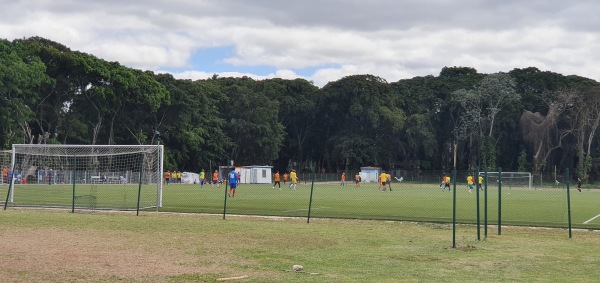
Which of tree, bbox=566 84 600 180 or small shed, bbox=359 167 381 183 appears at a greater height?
tree, bbox=566 84 600 180

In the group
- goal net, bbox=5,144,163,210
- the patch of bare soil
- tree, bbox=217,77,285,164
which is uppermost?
tree, bbox=217,77,285,164

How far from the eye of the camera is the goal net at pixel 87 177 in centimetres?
3019

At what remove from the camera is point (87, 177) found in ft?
154

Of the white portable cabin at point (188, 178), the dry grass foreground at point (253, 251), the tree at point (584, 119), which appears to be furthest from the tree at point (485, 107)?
the dry grass foreground at point (253, 251)

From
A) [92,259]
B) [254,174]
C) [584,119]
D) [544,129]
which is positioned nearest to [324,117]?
[254,174]

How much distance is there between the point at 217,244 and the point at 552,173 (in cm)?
7695

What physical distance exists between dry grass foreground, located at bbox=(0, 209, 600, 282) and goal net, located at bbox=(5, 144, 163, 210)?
21.6 feet

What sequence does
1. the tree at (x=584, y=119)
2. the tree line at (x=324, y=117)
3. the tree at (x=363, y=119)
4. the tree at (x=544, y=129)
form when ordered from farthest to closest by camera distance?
the tree at (x=363, y=119), the tree at (x=544, y=129), the tree at (x=584, y=119), the tree line at (x=324, y=117)

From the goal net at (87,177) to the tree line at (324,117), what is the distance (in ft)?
75.0

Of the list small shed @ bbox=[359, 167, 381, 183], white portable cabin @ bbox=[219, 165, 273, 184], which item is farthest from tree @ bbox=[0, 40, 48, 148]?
small shed @ bbox=[359, 167, 381, 183]

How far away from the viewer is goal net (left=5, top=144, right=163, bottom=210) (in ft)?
99.0

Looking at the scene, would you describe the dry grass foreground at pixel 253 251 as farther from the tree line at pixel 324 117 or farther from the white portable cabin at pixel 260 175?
the white portable cabin at pixel 260 175

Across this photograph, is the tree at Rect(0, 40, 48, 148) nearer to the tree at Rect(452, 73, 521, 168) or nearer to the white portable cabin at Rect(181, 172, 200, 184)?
the white portable cabin at Rect(181, 172, 200, 184)

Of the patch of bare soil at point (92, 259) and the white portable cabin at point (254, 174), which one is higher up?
the white portable cabin at point (254, 174)
